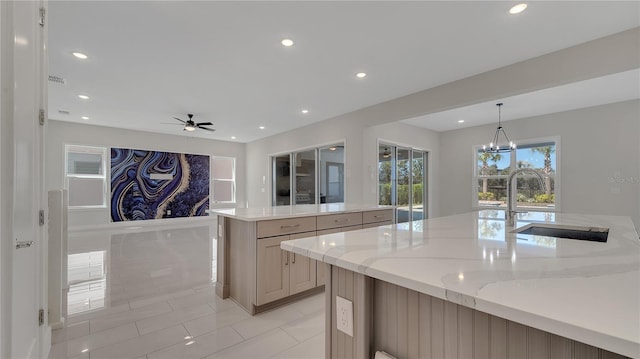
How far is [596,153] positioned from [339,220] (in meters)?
5.20

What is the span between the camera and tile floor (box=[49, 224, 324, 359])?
1938mm

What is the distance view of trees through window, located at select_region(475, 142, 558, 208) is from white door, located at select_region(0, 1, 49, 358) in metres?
6.66

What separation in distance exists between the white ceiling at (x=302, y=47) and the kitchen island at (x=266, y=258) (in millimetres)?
1784

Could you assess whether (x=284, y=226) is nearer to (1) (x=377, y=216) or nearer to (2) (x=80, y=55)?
(1) (x=377, y=216)

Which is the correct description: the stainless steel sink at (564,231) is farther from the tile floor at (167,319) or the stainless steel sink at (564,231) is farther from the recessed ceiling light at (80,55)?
the recessed ceiling light at (80,55)

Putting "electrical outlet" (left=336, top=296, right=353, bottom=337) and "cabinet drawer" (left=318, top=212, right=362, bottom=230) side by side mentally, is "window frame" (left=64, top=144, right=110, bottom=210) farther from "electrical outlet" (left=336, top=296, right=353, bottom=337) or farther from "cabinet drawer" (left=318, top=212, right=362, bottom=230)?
"electrical outlet" (left=336, top=296, right=353, bottom=337)

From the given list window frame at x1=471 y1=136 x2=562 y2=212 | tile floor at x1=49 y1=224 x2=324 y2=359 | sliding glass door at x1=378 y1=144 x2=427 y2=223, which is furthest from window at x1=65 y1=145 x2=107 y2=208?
window frame at x1=471 y1=136 x2=562 y2=212

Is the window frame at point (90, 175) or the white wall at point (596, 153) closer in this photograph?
→ the white wall at point (596, 153)

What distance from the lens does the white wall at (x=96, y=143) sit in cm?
624

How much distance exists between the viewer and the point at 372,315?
971mm

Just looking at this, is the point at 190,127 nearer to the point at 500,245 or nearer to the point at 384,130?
the point at 384,130

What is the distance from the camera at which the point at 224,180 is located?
29.0 ft

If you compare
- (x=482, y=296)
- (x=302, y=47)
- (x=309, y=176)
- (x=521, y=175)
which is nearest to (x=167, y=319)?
(x=482, y=296)

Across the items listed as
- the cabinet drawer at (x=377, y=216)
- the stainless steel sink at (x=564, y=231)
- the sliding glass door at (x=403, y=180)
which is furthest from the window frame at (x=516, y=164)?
the stainless steel sink at (x=564, y=231)
